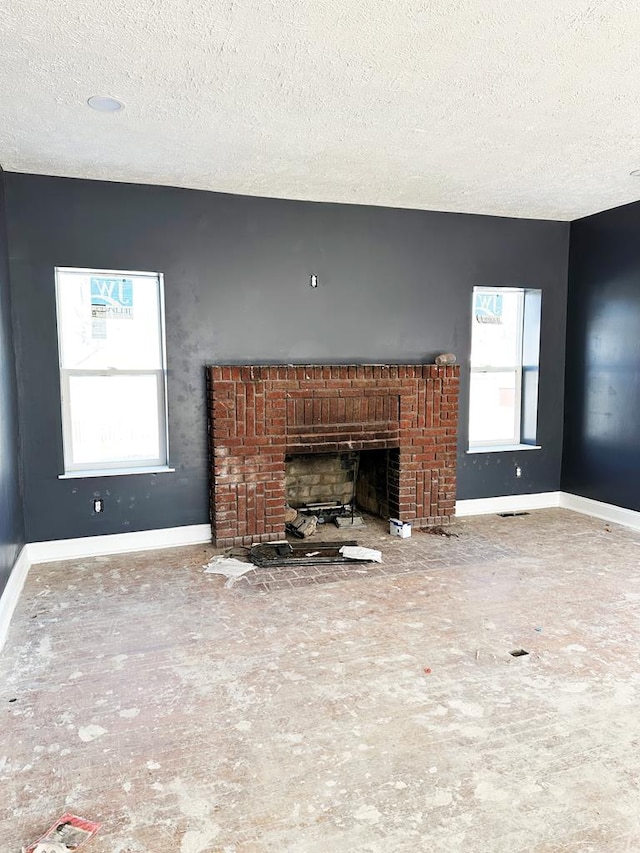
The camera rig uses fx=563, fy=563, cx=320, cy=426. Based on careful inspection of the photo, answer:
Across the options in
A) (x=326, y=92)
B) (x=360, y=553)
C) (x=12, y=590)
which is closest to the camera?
(x=326, y=92)

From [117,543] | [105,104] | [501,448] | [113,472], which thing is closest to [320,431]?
[113,472]

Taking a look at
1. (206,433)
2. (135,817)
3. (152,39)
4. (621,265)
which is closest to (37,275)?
(206,433)

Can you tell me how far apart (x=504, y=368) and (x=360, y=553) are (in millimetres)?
2543

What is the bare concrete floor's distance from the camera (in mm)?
1779

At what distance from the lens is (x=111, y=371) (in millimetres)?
4328

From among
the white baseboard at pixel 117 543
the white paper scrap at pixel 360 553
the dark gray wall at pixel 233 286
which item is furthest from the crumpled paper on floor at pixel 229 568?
the white paper scrap at pixel 360 553

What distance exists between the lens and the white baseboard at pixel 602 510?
4957mm

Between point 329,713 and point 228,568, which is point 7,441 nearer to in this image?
point 228,568

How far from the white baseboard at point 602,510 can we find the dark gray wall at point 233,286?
0.56 meters

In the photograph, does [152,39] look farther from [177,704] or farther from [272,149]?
[177,704]

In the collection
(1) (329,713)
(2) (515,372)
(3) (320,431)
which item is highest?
(2) (515,372)

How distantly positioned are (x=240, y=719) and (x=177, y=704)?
0.30 m

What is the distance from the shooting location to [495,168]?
390cm

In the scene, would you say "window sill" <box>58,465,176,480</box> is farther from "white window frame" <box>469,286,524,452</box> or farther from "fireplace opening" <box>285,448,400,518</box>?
"white window frame" <box>469,286,524,452</box>
